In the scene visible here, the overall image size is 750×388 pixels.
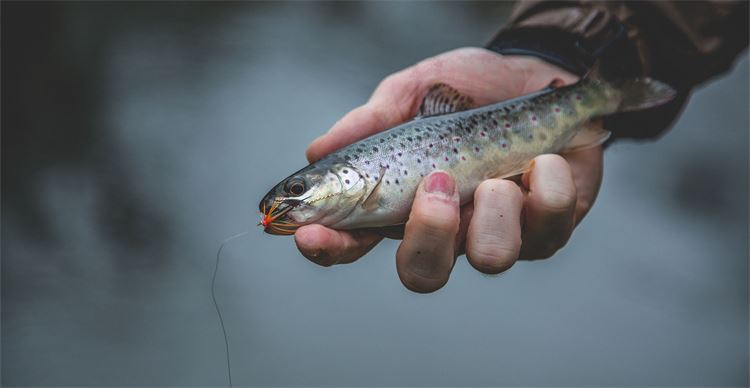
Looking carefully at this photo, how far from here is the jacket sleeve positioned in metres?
3.00

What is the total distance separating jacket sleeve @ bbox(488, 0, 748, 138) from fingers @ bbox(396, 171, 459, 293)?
4.27 feet

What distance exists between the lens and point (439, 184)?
2062 mm

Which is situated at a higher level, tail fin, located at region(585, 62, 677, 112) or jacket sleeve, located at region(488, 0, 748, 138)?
jacket sleeve, located at region(488, 0, 748, 138)

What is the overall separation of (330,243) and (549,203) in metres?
0.80

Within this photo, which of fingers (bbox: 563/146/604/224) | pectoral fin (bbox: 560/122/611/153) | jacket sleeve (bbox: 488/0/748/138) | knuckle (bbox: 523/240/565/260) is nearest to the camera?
knuckle (bbox: 523/240/565/260)

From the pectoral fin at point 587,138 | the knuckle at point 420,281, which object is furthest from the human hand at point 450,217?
the pectoral fin at point 587,138

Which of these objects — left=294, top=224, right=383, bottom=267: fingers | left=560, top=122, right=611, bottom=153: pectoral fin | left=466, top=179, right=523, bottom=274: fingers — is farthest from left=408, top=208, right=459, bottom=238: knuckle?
left=560, top=122, right=611, bottom=153: pectoral fin

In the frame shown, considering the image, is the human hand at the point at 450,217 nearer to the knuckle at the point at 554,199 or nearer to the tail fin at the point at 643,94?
the knuckle at the point at 554,199

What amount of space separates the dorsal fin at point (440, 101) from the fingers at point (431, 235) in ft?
1.42

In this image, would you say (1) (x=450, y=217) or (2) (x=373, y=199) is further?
(2) (x=373, y=199)

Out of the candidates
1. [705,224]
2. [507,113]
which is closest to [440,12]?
[705,224]

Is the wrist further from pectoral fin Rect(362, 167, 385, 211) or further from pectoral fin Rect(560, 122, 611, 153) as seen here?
pectoral fin Rect(362, 167, 385, 211)

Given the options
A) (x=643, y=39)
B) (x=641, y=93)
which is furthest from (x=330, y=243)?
(x=643, y=39)

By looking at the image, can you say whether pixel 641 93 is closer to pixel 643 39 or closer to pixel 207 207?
pixel 643 39
